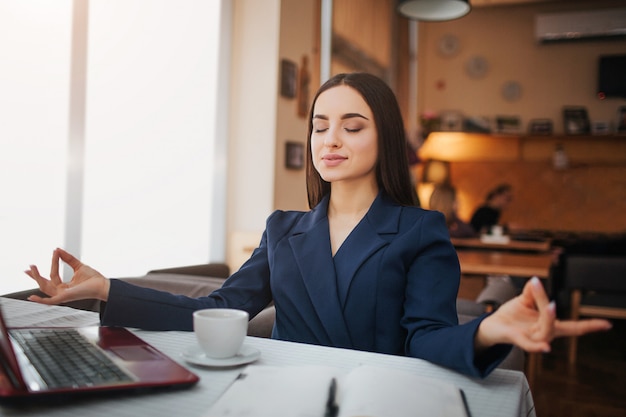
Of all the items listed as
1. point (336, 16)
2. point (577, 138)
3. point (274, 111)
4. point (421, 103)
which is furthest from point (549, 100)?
point (274, 111)

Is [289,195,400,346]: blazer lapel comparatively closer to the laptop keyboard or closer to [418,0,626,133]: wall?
the laptop keyboard

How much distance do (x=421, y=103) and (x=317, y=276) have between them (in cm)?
776

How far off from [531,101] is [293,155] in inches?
207

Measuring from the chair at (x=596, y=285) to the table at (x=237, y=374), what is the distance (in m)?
3.36

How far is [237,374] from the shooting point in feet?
2.69

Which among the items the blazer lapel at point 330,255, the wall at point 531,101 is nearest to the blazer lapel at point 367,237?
the blazer lapel at point 330,255

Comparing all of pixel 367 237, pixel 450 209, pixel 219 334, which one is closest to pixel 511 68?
pixel 450 209

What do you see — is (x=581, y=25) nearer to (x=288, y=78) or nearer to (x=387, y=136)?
(x=288, y=78)

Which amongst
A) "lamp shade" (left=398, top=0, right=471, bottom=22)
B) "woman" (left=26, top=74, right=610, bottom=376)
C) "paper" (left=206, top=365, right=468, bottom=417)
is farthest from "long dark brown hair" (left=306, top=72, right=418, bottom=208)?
"lamp shade" (left=398, top=0, right=471, bottom=22)

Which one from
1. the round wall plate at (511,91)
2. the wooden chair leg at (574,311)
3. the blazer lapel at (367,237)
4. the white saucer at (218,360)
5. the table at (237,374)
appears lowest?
the wooden chair leg at (574,311)

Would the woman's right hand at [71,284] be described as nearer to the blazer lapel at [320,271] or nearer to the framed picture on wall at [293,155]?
the blazer lapel at [320,271]

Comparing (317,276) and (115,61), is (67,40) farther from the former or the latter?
(317,276)

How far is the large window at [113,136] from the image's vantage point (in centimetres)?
249

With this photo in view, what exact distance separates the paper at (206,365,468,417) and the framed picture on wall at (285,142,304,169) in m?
3.33
